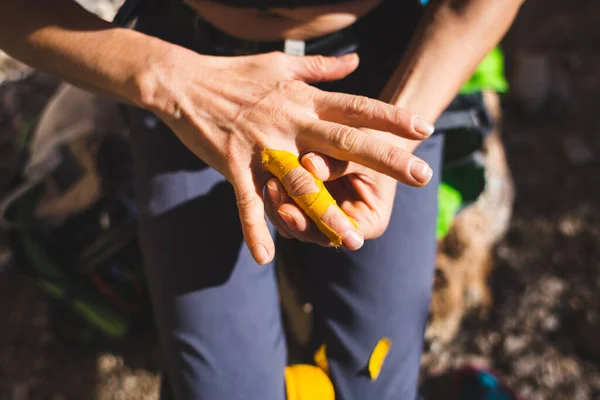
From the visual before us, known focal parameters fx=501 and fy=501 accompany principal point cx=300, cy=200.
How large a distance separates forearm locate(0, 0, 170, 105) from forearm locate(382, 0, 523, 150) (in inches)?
21.9

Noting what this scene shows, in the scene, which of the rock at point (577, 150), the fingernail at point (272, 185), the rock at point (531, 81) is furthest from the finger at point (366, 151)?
the rock at point (531, 81)

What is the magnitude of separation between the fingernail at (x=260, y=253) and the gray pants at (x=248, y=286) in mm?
272

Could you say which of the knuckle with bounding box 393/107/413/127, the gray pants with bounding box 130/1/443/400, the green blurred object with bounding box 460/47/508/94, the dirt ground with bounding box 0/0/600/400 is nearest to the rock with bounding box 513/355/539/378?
the dirt ground with bounding box 0/0/600/400

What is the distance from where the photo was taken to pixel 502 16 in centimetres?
119

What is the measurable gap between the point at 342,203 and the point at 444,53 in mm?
428

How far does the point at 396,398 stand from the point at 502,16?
3.17 ft

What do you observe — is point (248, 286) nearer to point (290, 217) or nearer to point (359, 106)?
point (290, 217)

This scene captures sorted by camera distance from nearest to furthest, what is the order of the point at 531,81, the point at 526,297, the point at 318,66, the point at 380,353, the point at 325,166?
the point at 325,166
the point at 318,66
the point at 380,353
the point at 526,297
the point at 531,81

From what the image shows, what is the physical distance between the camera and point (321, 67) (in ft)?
3.75

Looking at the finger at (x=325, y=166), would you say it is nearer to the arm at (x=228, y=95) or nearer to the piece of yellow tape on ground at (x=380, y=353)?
the arm at (x=228, y=95)

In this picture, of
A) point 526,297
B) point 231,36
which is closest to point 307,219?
A: point 231,36

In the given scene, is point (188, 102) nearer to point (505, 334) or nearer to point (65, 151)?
point (65, 151)

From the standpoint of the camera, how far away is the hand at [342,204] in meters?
0.93

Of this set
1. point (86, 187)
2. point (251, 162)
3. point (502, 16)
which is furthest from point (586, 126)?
point (86, 187)
